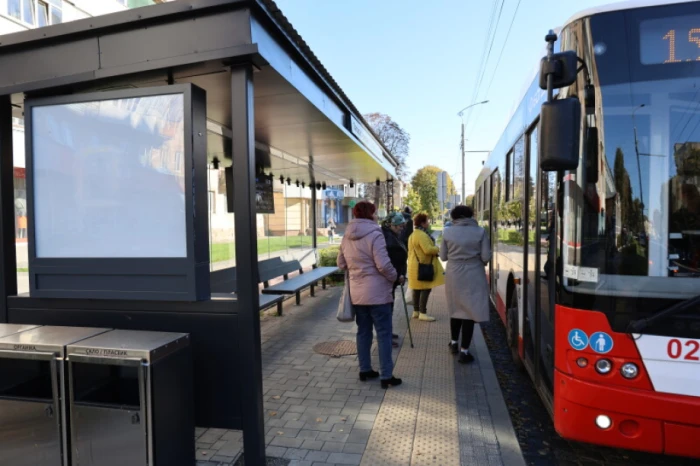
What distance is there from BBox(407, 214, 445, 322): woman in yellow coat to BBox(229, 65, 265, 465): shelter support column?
3.60m

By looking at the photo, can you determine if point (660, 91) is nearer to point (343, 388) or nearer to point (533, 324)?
point (533, 324)

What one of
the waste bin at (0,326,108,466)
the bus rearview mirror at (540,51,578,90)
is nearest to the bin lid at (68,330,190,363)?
the waste bin at (0,326,108,466)

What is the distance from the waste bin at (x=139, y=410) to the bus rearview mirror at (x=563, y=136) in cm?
256

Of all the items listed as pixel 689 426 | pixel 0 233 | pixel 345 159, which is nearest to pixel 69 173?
pixel 0 233

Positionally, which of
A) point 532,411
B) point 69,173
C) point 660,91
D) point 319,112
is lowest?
point 532,411

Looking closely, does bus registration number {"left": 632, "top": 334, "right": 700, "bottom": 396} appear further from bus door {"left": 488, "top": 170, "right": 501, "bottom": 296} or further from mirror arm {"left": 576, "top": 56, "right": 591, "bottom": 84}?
bus door {"left": 488, "top": 170, "right": 501, "bottom": 296}

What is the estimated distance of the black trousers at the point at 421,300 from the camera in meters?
7.50

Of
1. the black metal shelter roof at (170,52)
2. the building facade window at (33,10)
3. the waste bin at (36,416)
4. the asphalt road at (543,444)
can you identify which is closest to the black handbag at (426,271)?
the asphalt road at (543,444)

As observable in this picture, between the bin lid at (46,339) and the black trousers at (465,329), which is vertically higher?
the bin lid at (46,339)

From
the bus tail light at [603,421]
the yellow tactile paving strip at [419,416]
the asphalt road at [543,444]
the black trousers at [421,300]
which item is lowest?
the asphalt road at [543,444]

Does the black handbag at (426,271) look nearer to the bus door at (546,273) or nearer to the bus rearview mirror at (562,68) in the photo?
Result: the bus door at (546,273)

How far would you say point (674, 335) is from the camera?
2594mm

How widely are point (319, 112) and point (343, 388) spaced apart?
9.39ft

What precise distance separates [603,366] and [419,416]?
1729 millimetres
